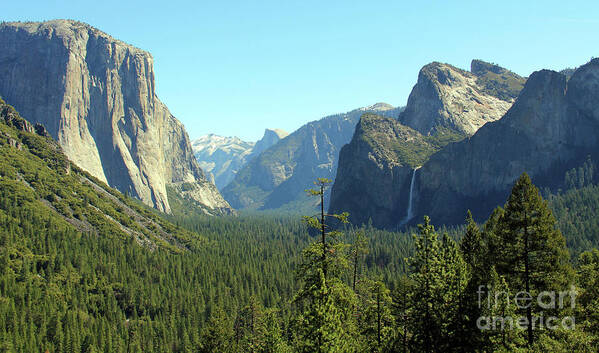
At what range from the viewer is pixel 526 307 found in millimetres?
31312

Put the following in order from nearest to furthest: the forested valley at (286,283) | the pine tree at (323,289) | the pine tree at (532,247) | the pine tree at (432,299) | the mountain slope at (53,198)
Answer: the pine tree at (323,289), the forested valley at (286,283), the pine tree at (532,247), the pine tree at (432,299), the mountain slope at (53,198)

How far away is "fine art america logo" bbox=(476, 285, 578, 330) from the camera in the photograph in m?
30.1

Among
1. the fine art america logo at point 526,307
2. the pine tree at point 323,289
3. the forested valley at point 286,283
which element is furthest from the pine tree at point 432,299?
the pine tree at point 323,289

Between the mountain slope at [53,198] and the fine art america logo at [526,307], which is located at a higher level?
the mountain slope at [53,198]

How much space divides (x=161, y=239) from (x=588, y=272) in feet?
613

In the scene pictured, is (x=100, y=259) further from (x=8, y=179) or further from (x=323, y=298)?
(x=323, y=298)

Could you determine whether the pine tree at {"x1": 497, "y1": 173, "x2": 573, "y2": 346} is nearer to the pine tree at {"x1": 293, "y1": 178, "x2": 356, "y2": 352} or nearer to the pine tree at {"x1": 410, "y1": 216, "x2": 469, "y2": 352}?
the pine tree at {"x1": 410, "y1": 216, "x2": 469, "y2": 352}

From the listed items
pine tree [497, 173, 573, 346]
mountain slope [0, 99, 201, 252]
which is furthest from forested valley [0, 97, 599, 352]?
mountain slope [0, 99, 201, 252]

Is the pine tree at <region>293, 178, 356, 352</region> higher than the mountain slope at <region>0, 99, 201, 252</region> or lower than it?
lower

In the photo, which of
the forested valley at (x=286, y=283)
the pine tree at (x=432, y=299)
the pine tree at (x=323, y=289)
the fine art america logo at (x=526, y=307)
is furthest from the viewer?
the pine tree at (x=432, y=299)

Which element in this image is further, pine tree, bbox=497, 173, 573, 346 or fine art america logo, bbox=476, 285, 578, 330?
pine tree, bbox=497, 173, 573, 346

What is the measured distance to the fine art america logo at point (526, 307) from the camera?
30094 millimetres

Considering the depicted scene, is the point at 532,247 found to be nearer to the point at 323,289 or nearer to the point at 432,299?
the point at 432,299

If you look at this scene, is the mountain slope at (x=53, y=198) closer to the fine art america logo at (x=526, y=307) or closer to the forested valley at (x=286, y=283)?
the forested valley at (x=286, y=283)
